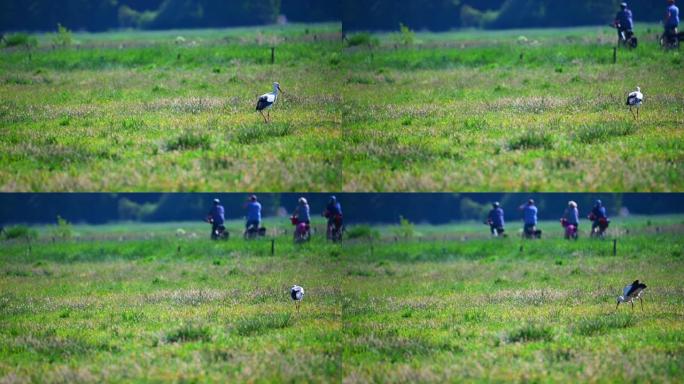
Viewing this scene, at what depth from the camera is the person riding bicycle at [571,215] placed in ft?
52.4

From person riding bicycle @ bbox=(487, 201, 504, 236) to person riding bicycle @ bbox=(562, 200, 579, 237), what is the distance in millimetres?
684

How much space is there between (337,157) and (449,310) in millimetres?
2071

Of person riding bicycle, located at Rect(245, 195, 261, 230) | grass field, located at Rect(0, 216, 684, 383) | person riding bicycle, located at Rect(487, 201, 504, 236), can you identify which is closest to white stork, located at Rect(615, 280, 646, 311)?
grass field, located at Rect(0, 216, 684, 383)

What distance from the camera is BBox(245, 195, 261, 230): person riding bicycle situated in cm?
1598

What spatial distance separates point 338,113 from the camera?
16.3 m

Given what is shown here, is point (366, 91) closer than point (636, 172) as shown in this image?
No

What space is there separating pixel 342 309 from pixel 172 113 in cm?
285

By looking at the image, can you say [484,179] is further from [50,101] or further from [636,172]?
[50,101]

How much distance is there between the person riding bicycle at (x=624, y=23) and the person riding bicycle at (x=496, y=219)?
7.68 ft

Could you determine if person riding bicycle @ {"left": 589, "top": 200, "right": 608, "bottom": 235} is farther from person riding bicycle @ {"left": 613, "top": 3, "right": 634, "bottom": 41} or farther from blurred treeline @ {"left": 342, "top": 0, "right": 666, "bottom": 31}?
A: blurred treeline @ {"left": 342, "top": 0, "right": 666, "bottom": 31}

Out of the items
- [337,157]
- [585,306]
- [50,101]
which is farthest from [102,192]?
[585,306]

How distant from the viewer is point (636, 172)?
50.3 ft

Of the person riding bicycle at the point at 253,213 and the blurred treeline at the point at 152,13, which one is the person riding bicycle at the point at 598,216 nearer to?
the blurred treeline at the point at 152,13

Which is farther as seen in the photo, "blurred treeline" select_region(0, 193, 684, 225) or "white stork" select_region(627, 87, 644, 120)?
"white stork" select_region(627, 87, 644, 120)
